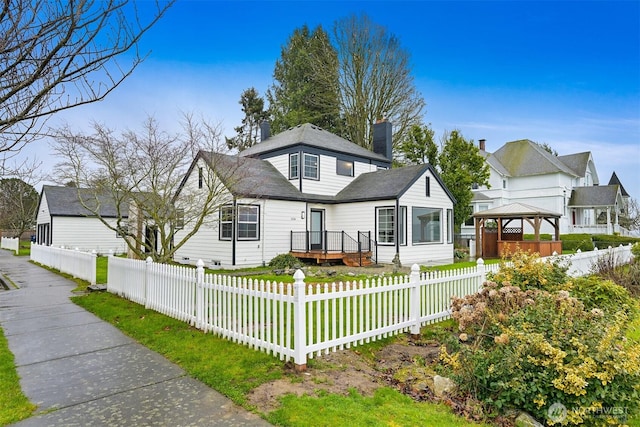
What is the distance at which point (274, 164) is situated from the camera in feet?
64.0

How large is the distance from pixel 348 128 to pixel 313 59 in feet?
27.7

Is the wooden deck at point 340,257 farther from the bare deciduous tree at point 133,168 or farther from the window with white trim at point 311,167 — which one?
the bare deciduous tree at point 133,168

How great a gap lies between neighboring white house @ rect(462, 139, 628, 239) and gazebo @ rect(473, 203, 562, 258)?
13.2m

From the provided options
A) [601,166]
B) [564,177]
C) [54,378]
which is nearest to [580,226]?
[564,177]

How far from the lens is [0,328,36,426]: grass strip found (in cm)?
353

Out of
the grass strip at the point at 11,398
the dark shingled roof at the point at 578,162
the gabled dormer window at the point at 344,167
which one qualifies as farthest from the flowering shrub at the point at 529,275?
the dark shingled roof at the point at 578,162

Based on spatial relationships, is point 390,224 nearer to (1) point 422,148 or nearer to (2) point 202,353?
(1) point 422,148

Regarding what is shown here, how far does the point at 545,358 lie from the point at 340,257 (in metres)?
12.1

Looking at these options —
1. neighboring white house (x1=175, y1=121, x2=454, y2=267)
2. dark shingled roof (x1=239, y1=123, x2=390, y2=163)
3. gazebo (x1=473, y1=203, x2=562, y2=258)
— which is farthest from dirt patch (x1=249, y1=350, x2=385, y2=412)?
gazebo (x1=473, y1=203, x2=562, y2=258)

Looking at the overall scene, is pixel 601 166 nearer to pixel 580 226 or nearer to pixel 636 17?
pixel 580 226

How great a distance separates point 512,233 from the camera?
70.9ft

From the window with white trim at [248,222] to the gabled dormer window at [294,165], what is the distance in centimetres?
337

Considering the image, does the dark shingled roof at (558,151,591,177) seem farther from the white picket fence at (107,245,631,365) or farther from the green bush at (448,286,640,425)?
the green bush at (448,286,640,425)

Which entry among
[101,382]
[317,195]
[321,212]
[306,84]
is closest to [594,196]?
[306,84]
